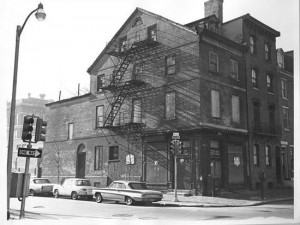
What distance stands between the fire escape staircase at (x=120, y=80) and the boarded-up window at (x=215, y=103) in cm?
339

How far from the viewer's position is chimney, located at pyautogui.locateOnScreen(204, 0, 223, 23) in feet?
46.3

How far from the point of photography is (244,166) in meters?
16.2

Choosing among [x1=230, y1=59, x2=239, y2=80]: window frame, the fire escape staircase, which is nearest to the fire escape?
the fire escape staircase

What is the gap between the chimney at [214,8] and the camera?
555 inches

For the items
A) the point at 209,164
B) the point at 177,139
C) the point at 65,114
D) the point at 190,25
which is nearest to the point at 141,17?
the point at 190,25

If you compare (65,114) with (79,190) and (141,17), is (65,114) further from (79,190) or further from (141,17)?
(141,17)

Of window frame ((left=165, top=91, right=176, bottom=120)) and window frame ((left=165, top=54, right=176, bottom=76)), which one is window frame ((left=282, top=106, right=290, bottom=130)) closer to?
window frame ((left=165, top=91, right=176, bottom=120))

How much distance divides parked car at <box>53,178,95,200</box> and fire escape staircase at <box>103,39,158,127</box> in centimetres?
284

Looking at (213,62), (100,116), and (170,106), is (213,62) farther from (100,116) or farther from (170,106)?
(100,116)

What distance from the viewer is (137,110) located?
54.4 feet

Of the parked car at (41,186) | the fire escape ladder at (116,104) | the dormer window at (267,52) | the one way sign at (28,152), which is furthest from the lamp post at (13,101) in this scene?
the dormer window at (267,52)

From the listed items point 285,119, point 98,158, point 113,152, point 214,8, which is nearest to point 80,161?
point 98,158

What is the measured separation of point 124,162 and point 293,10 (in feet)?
30.8

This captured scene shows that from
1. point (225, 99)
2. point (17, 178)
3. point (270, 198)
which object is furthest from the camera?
point (225, 99)
